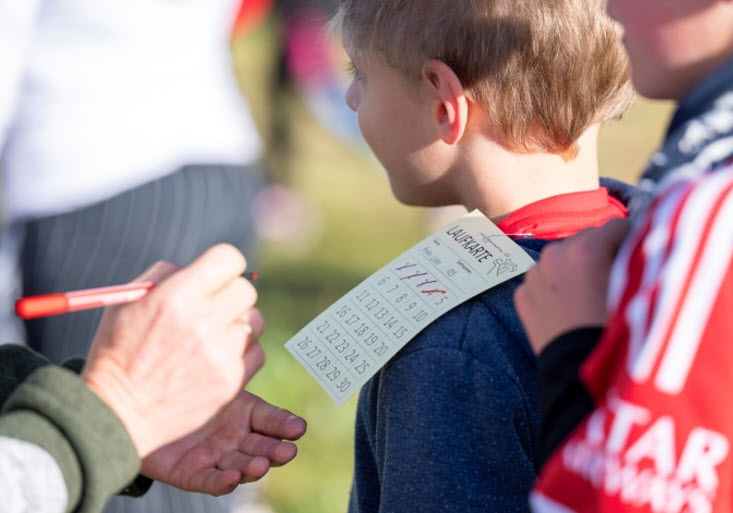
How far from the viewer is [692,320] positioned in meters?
0.80

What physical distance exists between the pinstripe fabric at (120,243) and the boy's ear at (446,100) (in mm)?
897

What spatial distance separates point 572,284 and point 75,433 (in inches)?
20.8

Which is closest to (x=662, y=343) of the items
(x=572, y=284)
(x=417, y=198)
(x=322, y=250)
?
(x=572, y=284)

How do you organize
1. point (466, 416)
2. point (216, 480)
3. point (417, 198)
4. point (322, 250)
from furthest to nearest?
point (322, 250), point (417, 198), point (216, 480), point (466, 416)

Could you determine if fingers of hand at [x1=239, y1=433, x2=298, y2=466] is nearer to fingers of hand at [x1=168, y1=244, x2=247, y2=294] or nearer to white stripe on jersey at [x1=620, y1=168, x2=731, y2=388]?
A: fingers of hand at [x1=168, y1=244, x2=247, y2=294]

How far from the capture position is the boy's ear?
1392 mm

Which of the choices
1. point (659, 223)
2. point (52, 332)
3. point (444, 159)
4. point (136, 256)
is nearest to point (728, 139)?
point (659, 223)

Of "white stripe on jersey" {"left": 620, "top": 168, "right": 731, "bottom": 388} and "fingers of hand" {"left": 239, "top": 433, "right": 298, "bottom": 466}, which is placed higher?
"white stripe on jersey" {"left": 620, "top": 168, "right": 731, "bottom": 388}

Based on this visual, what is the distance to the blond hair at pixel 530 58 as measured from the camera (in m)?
1.37

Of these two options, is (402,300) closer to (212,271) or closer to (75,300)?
(212,271)

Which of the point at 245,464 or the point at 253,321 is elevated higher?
the point at 253,321

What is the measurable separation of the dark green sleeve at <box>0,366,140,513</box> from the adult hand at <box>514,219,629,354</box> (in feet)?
1.49

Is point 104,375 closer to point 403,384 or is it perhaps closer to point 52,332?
point 403,384

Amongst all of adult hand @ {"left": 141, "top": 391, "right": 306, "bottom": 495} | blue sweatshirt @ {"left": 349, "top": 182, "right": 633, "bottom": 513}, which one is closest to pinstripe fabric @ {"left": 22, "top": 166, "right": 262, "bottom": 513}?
adult hand @ {"left": 141, "top": 391, "right": 306, "bottom": 495}
